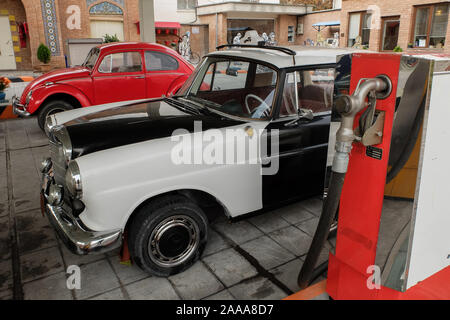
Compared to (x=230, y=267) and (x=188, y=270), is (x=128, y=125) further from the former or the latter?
(x=230, y=267)

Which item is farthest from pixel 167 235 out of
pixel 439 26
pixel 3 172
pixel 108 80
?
pixel 439 26

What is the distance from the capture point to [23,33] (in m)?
17.7

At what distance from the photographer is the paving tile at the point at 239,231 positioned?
3.46m

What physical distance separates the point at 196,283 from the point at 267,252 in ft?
2.39

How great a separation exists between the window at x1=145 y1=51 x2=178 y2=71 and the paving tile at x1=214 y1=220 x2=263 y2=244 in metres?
4.81

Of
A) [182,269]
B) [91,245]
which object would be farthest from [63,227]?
[182,269]

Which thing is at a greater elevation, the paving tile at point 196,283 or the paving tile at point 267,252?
the paving tile at point 267,252

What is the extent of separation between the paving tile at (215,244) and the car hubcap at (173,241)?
1.05 ft

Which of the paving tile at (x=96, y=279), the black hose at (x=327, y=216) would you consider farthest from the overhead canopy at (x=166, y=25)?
the black hose at (x=327, y=216)

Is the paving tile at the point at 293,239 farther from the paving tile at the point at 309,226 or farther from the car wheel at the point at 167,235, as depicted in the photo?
the car wheel at the point at 167,235

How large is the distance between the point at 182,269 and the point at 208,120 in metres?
1.24

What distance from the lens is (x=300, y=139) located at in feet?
10.7

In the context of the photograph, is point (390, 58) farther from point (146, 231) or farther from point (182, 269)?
point (182, 269)

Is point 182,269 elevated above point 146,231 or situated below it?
below
